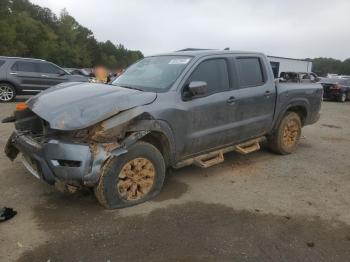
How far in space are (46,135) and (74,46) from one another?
70117mm

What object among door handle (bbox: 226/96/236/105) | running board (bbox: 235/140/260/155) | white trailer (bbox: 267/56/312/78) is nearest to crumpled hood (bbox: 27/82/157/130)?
door handle (bbox: 226/96/236/105)

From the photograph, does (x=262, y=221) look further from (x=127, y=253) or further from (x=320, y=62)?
(x=320, y=62)

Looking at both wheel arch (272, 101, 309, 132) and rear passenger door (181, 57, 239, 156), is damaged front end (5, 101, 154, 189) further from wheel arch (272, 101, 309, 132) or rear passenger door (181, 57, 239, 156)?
wheel arch (272, 101, 309, 132)

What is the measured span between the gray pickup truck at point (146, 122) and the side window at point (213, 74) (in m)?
0.01

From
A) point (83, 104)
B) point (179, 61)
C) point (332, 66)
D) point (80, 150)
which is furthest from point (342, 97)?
point (332, 66)

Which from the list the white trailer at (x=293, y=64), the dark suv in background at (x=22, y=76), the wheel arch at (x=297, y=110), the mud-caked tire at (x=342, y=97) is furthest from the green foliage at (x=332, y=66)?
the wheel arch at (x=297, y=110)

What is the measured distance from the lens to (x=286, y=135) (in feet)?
22.9

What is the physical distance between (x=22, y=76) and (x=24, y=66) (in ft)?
1.38

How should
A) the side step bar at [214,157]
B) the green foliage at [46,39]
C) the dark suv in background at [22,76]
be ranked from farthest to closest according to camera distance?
the green foliage at [46,39] < the dark suv in background at [22,76] < the side step bar at [214,157]

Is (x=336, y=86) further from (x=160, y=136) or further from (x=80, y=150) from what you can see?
(x=80, y=150)

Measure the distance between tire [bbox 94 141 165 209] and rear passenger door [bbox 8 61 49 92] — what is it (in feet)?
36.7

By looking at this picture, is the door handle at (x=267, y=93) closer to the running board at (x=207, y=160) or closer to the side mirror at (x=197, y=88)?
the running board at (x=207, y=160)

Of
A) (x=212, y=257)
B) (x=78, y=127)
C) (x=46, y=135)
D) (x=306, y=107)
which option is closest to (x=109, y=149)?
(x=78, y=127)

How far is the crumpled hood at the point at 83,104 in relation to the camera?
401 cm
